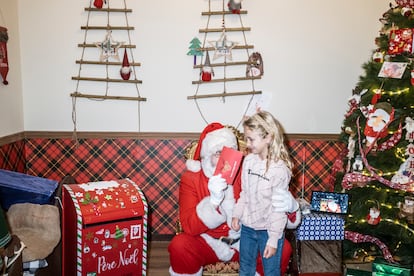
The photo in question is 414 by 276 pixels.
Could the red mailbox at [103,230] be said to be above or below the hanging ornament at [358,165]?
below

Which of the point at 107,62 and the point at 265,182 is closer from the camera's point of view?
the point at 265,182

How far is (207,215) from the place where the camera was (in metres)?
2.66

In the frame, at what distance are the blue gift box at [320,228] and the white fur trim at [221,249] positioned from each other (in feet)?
1.94

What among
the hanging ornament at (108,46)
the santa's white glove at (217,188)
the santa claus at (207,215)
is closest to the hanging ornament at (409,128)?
the santa claus at (207,215)

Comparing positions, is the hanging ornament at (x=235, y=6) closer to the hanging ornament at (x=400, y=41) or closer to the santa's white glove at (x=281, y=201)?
the hanging ornament at (x=400, y=41)

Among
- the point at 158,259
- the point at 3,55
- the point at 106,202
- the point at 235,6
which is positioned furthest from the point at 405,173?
the point at 3,55

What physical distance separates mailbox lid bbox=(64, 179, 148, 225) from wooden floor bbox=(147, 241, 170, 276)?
0.77 m

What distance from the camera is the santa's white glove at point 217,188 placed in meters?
2.57

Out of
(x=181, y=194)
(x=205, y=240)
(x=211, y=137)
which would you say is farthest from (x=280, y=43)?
(x=205, y=240)

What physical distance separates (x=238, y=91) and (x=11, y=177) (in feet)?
6.46

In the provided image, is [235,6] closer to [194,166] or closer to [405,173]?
[194,166]

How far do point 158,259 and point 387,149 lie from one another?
2069 millimetres

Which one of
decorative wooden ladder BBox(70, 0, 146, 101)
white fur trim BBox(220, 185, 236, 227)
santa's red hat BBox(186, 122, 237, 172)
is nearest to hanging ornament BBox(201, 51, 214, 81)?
decorative wooden ladder BBox(70, 0, 146, 101)

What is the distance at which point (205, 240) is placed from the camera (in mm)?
2723
